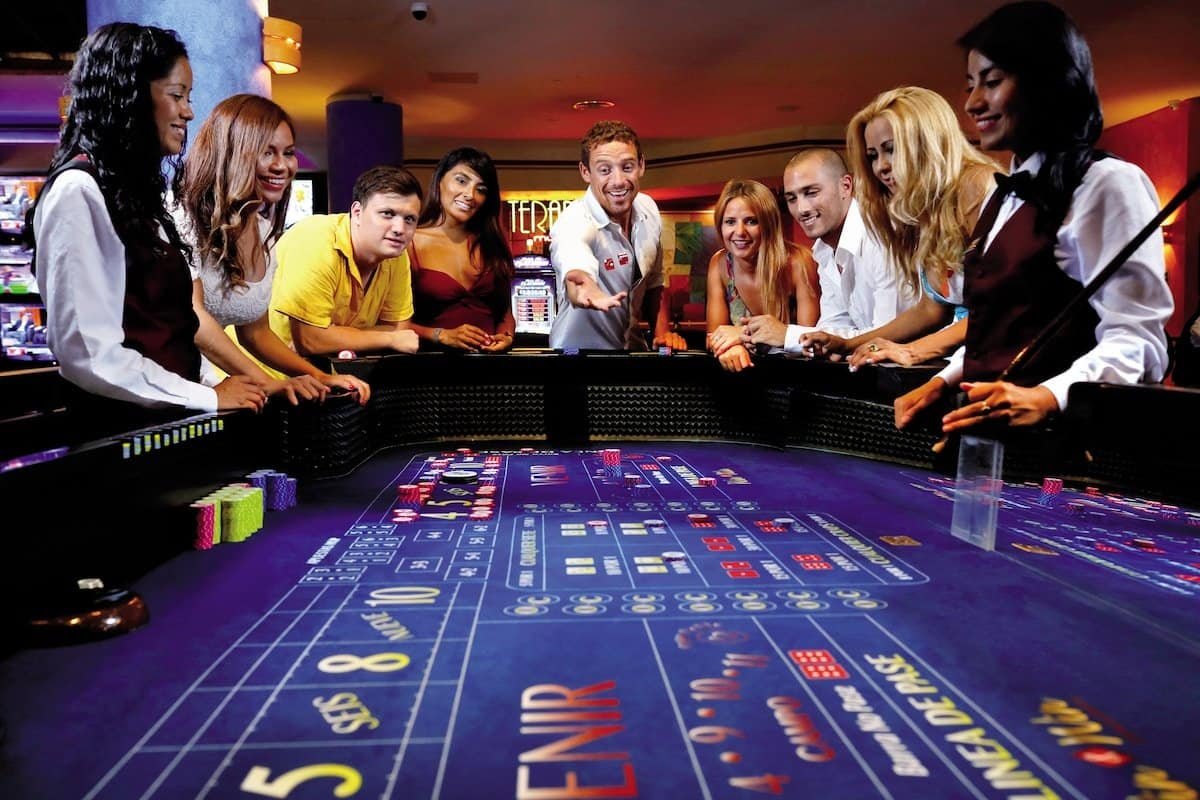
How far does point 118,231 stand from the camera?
2098mm

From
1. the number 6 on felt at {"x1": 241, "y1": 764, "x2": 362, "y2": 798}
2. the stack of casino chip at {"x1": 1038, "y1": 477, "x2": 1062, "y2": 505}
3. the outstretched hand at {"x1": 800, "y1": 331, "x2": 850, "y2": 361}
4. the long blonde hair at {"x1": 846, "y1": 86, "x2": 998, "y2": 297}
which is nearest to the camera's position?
the number 6 on felt at {"x1": 241, "y1": 764, "x2": 362, "y2": 798}

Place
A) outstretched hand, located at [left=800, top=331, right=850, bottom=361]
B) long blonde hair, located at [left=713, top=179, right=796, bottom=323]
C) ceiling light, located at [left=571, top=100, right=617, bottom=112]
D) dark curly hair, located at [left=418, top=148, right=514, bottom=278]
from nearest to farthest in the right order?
outstretched hand, located at [left=800, top=331, right=850, bottom=361] → dark curly hair, located at [left=418, top=148, right=514, bottom=278] → long blonde hair, located at [left=713, top=179, right=796, bottom=323] → ceiling light, located at [left=571, top=100, right=617, bottom=112]

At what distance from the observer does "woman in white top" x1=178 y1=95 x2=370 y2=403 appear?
288cm

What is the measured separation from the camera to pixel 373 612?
1.55m

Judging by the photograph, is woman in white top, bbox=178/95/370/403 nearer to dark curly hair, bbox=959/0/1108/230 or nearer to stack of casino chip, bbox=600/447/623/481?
stack of casino chip, bbox=600/447/623/481

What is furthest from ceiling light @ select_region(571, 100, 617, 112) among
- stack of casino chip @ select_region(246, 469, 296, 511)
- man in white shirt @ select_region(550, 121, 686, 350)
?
stack of casino chip @ select_region(246, 469, 296, 511)

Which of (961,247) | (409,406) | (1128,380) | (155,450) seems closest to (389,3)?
(409,406)

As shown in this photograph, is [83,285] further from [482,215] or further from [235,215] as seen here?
[482,215]

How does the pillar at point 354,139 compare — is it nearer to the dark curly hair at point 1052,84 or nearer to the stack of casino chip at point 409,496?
the stack of casino chip at point 409,496

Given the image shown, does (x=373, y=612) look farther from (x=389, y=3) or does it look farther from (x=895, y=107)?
(x=389, y=3)

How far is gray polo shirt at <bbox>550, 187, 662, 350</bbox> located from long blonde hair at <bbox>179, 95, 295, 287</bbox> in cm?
182

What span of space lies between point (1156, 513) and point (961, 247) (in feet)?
3.79

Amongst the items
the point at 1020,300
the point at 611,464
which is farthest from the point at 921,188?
the point at 611,464

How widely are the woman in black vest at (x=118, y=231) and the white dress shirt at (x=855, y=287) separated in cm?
251
